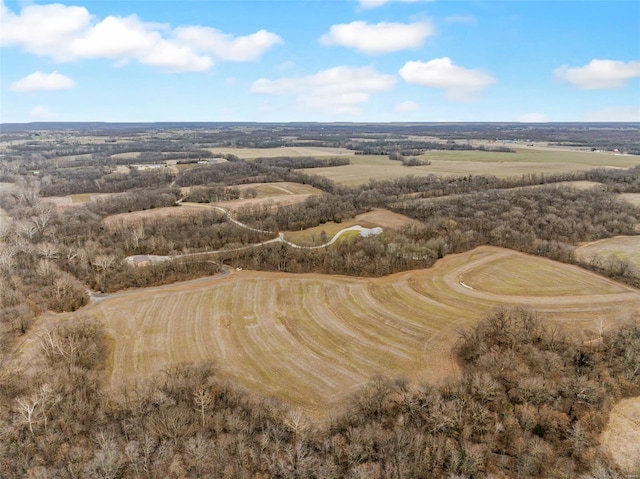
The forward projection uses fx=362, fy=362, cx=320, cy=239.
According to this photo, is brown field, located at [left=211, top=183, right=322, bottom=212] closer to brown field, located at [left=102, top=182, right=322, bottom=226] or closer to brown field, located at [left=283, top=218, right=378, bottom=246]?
brown field, located at [left=102, top=182, right=322, bottom=226]

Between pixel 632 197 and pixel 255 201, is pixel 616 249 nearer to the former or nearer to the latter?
pixel 632 197

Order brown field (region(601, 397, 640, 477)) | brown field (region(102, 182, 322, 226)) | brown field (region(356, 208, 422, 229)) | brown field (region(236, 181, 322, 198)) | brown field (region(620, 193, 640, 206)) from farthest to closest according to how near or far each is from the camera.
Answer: brown field (region(236, 181, 322, 198)) → brown field (region(102, 182, 322, 226)) → brown field (region(620, 193, 640, 206)) → brown field (region(356, 208, 422, 229)) → brown field (region(601, 397, 640, 477))

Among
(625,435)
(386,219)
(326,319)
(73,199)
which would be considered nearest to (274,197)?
(386,219)

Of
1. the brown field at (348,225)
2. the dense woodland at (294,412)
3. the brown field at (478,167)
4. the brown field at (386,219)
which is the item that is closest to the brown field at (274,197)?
the brown field at (478,167)

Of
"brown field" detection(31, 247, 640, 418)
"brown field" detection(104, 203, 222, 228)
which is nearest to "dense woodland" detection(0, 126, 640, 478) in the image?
"brown field" detection(31, 247, 640, 418)

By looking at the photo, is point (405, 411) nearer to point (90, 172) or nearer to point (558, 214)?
point (558, 214)

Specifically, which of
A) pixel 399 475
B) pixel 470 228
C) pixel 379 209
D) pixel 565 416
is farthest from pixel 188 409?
pixel 379 209

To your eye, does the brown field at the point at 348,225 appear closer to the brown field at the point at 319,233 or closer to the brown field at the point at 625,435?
the brown field at the point at 319,233
